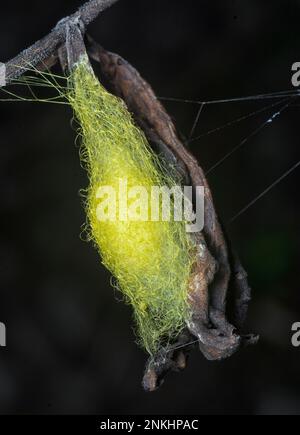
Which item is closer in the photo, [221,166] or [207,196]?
[207,196]

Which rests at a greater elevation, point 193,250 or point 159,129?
point 159,129

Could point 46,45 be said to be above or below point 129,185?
above

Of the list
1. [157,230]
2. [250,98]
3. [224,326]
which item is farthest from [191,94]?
[224,326]

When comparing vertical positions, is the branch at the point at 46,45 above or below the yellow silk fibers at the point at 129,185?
above

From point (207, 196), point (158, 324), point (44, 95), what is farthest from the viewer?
point (44, 95)

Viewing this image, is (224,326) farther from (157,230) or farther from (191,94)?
(191,94)

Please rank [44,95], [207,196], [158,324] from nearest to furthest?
[207,196] < [158,324] < [44,95]

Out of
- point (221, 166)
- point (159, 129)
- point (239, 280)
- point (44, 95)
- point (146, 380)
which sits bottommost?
point (146, 380)

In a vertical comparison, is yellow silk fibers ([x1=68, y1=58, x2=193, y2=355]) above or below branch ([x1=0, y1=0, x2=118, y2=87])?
below
